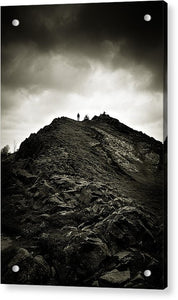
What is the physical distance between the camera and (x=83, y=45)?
1829mm

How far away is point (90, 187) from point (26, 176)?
20 centimetres

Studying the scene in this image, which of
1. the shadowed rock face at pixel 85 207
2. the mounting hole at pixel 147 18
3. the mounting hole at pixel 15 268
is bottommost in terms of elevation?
the mounting hole at pixel 15 268

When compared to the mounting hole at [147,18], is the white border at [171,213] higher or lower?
lower

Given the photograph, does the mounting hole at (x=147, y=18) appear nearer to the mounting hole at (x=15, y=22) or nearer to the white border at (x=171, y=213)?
the white border at (x=171, y=213)

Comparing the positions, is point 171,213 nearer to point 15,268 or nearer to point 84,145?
point 84,145

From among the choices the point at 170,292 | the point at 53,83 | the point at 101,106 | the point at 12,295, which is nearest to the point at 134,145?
the point at 101,106

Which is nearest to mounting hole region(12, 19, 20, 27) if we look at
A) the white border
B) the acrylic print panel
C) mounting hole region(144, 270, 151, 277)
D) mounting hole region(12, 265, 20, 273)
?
the acrylic print panel

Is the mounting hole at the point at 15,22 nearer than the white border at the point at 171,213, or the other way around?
the white border at the point at 171,213

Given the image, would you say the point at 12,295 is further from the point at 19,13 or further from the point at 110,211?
the point at 19,13

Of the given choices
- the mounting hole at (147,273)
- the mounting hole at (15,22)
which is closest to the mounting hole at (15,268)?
the mounting hole at (147,273)

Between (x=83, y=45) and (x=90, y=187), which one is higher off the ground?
(x=83, y=45)

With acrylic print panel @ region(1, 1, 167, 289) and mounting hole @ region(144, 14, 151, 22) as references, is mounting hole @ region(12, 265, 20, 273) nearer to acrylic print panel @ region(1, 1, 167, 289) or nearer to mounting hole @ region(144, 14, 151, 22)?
acrylic print panel @ region(1, 1, 167, 289)

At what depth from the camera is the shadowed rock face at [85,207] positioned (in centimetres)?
175

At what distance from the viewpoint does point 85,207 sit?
1800mm
